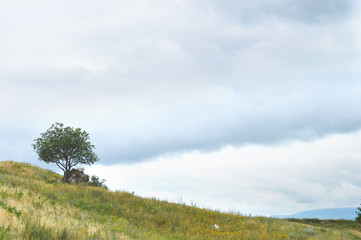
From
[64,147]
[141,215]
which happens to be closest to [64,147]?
[64,147]

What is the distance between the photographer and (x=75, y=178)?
109ft

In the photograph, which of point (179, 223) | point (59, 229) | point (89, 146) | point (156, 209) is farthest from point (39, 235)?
point (89, 146)

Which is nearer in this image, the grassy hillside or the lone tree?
the grassy hillside

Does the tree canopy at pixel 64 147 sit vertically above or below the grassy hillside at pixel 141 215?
above

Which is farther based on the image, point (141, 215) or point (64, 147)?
point (64, 147)

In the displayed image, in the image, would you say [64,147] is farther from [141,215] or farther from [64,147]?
[141,215]

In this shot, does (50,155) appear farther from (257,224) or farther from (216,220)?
(257,224)

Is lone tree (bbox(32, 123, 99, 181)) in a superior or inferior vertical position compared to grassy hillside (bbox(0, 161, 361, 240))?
superior

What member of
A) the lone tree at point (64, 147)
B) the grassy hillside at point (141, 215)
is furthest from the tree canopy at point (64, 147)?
the grassy hillside at point (141, 215)

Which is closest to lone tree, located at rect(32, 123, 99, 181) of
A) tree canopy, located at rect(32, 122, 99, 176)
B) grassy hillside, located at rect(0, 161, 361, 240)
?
tree canopy, located at rect(32, 122, 99, 176)

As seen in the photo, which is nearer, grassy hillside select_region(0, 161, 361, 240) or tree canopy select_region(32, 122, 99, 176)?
grassy hillside select_region(0, 161, 361, 240)

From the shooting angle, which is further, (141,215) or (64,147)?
(64,147)

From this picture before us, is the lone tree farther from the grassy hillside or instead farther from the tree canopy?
the grassy hillside

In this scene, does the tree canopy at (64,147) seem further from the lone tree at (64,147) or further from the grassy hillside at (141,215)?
the grassy hillside at (141,215)
